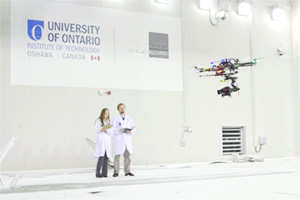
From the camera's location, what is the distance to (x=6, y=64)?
33.6 ft

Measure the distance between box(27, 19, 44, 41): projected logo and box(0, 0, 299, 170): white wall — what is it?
0.55 m

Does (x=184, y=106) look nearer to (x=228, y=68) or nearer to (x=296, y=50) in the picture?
(x=228, y=68)

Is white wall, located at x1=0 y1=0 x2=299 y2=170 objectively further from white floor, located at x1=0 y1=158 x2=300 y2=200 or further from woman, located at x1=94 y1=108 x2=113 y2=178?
white floor, located at x1=0 y1=158 x2=300 y2=200

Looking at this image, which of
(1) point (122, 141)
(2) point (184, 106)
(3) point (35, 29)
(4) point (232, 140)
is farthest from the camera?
(4) point (232, 140)

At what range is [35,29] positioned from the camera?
10.6 metres

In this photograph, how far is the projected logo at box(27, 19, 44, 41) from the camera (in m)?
10.5

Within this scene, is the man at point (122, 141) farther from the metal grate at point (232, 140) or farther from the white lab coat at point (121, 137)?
the metal grate at point (232, 140)

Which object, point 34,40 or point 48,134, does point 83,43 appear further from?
point 48,134

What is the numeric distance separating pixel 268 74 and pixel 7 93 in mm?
8794

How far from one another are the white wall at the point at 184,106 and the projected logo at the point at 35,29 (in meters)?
0.55

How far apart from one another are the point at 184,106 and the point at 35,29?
4.92m

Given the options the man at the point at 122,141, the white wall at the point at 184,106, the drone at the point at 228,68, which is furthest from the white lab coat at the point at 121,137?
the drone at the point at 228,68

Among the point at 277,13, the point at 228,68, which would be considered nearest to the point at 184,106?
the point at 228,68

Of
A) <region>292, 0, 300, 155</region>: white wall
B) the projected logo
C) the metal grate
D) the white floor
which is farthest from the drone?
the projected logo
